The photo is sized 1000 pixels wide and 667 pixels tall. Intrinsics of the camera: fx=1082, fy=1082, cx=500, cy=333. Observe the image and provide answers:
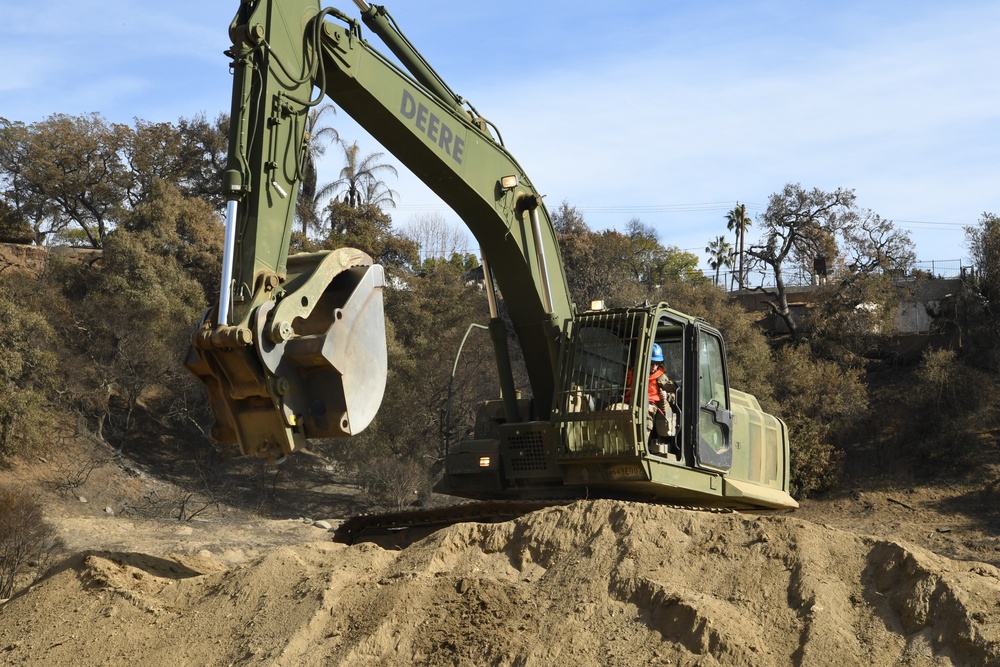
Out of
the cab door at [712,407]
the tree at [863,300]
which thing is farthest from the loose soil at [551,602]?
the tree at [863,300]

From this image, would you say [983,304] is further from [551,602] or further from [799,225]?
[551,602]

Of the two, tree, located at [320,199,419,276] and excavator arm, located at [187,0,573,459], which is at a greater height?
tree, located at [320,199,419,276]

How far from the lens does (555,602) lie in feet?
25.0

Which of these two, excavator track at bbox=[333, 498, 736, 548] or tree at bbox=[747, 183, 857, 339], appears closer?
excavator track at bbox=[333, 498, 736, 548]

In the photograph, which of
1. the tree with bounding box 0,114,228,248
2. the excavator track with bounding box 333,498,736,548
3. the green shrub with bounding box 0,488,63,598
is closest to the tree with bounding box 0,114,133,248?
the tree with bounding box 0,114,228,248

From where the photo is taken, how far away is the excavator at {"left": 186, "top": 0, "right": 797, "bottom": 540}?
284 inches

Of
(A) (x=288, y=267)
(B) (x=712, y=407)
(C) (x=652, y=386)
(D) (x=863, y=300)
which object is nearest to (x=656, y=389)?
(C) (x=652, y=386)

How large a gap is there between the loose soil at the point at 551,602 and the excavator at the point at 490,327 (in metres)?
1.25

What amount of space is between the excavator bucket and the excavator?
0.04 feet

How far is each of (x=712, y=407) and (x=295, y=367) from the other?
462cm

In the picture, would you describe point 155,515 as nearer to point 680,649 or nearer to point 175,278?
point 175,278

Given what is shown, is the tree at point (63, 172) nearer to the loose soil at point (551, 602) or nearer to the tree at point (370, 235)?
the tree at point (370, 235)

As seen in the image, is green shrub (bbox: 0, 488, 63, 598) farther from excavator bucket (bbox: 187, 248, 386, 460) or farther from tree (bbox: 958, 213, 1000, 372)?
tree (bbox: 958, 213, 1000, 372)

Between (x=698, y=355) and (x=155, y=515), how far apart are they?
15.0 m
